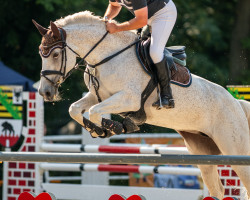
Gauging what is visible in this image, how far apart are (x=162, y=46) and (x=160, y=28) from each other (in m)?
0.18

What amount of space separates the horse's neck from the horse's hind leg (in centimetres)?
129

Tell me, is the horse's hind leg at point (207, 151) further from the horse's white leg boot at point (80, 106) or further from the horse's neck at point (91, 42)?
the horse's neck at point (91, 42)

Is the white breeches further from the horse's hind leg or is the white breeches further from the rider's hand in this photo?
the horse's hind leg

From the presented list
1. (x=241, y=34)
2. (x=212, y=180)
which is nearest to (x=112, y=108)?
(x=212, y=180)

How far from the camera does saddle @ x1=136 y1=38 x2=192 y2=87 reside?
18.4ft

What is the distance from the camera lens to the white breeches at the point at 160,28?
5.52m

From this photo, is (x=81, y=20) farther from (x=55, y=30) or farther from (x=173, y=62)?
(x=173, y=62)

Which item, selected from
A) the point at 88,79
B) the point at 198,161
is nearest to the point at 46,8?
the point at 88,79

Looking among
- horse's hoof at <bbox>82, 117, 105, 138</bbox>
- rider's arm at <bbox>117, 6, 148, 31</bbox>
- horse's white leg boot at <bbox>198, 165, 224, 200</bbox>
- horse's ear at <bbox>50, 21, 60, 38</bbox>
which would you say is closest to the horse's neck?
horse's ear at <bbox>50, 21, 60, 38</bbox>

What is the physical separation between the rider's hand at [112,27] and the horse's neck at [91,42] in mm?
46

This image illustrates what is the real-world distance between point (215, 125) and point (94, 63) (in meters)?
1.39

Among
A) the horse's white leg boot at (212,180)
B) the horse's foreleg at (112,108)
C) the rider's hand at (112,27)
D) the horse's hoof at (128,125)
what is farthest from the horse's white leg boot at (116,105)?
the horse's white leg boot at (212,180)

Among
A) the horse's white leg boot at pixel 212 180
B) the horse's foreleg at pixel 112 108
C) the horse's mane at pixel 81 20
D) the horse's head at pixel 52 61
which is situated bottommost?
the horse's white leg boot at pixel 212 180

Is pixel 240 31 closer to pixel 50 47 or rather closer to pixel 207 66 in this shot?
pixel 207 66
